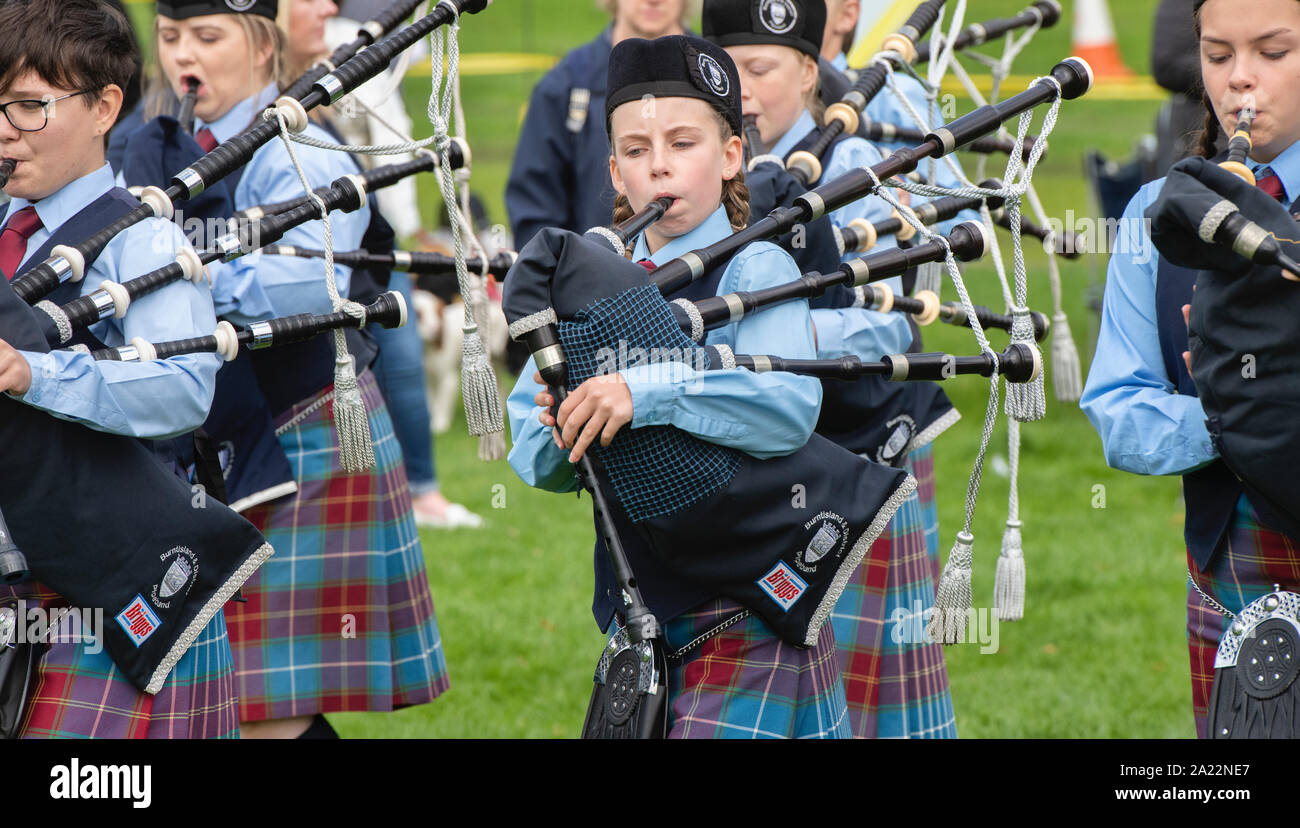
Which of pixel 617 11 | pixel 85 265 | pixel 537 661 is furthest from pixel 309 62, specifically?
pixel 537 661

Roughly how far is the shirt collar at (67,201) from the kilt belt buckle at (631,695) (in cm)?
118

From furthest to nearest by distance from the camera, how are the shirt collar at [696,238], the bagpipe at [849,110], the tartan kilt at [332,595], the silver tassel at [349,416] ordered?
the tartan kilt at [332,595] → the bagpipe at [849,110] → the silver tassel at [349,416] → the shirt collar at [696,238]

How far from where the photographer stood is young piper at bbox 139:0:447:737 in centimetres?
356

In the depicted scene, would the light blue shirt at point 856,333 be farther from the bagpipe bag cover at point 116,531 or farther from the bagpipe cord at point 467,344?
the bagpipe bag cover at point 116,531

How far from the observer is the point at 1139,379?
258 centimetres

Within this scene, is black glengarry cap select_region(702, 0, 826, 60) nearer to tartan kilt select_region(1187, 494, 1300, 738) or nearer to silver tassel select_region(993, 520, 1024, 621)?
silver tassel select_region(993, 520, 1024, 621)

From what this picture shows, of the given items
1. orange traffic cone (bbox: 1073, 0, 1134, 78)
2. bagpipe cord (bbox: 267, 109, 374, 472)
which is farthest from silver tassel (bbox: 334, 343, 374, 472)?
orange traffic cone (bbox: 1073, 0, 1134, 78)

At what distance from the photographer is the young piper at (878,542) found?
11.4 feet

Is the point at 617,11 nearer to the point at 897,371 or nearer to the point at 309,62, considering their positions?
the point at 309,62

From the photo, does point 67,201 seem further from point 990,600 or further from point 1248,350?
point 990,600

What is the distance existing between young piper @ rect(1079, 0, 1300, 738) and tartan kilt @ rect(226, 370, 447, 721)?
5.96ft

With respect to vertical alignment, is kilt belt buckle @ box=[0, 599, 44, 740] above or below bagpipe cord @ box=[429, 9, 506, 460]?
below

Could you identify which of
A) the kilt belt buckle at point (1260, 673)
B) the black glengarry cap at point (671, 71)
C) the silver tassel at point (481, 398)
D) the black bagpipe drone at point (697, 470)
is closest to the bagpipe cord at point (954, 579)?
the black bagpipe drone at point (697, 470)
